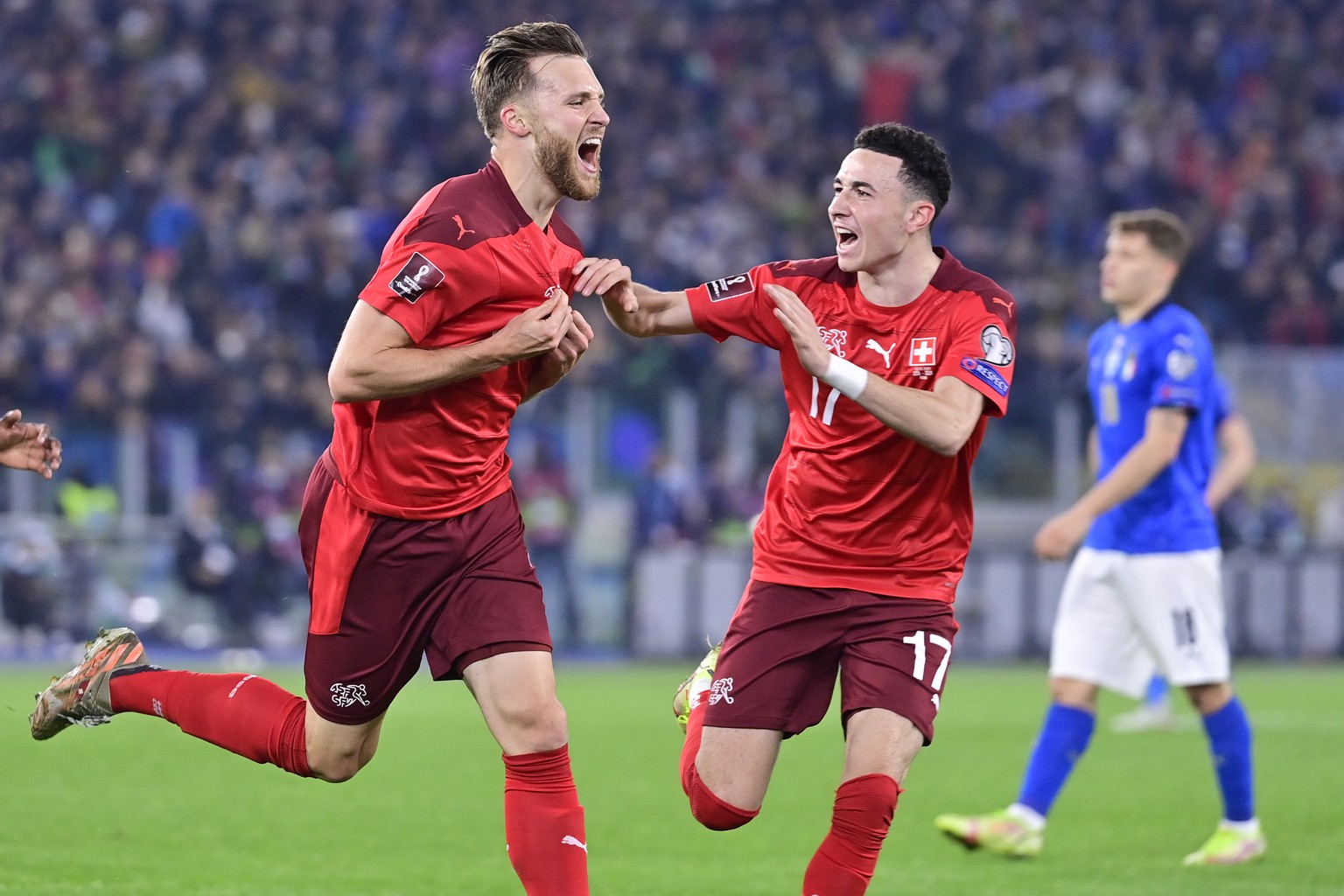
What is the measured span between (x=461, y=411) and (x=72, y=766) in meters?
5.19

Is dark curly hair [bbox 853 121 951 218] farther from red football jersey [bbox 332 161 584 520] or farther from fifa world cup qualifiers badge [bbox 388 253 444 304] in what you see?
fifa world cup qualifiers badge [bbox 388 253 444 304]

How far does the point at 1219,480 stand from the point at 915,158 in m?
4.42

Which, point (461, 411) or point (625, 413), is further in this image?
point (625, 413)

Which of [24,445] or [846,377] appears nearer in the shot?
[846,377]

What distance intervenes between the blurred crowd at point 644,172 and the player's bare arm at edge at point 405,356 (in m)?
11.8

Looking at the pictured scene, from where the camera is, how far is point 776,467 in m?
5.61

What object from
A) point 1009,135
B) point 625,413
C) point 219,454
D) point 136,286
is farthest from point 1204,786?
point 1009,135

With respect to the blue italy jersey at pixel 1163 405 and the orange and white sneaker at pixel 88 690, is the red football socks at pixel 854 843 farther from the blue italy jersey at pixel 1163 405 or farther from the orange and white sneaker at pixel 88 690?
the blue italy jersey at pixel 1163 405

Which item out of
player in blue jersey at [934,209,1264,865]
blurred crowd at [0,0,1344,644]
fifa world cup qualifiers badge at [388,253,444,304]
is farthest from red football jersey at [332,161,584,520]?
blurred crowd at [0,0,1344,644]

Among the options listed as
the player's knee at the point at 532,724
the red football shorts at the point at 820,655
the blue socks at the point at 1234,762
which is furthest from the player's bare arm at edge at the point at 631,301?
the blue socks at the point at 1234,762

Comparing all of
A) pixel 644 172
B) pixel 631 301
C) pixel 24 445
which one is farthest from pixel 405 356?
pixel 644 172

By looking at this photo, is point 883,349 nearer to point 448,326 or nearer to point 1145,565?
point 448,326

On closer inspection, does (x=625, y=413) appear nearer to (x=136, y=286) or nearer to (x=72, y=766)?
(x=136, y=286)

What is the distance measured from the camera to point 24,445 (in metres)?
5.28
